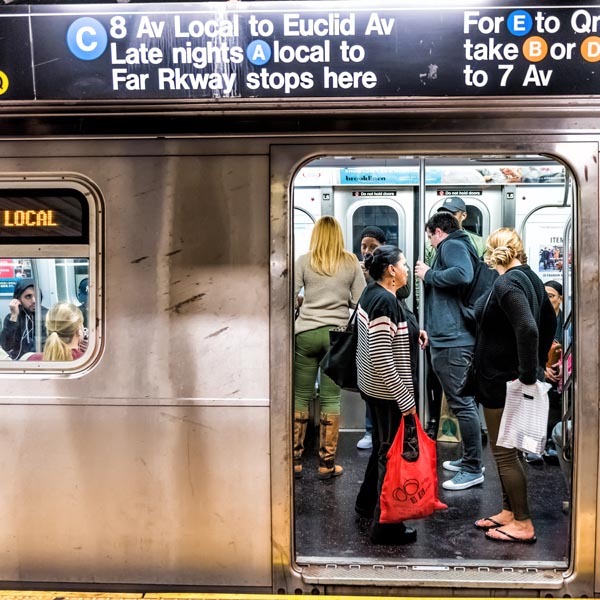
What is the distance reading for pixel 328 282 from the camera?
4562 mm

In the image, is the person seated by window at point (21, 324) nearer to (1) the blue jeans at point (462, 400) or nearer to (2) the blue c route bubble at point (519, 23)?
(2) the blue c route bubble at point (519, 23)

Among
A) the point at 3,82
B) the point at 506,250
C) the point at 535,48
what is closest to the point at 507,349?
the point at 506,250

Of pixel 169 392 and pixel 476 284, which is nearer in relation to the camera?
pixel 169 392

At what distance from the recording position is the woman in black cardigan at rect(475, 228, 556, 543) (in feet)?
11.8

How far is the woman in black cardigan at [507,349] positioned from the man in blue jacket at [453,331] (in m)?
0.79

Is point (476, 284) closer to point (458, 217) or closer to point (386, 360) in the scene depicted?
point (458, 217)

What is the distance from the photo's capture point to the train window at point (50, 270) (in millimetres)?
3150

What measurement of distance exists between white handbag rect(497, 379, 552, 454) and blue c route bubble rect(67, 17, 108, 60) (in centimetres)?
250

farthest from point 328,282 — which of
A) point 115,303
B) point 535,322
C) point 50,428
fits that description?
point 50,428

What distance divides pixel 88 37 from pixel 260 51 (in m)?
0.73

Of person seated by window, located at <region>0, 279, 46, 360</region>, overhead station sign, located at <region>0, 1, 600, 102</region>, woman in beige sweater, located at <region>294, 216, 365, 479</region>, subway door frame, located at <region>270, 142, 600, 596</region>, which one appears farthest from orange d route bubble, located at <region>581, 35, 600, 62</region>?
person seated by window, located at <region>0, 279, 46, 360</region>

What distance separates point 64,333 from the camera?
3.21 metres

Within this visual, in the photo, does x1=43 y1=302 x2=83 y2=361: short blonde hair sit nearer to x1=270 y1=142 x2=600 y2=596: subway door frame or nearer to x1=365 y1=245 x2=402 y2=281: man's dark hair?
x1=270 y1=142 x2=600 y2=596: subway door frame

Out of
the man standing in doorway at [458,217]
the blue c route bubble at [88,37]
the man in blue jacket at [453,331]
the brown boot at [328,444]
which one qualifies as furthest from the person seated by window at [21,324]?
the man standing in doorway at [458,217]
